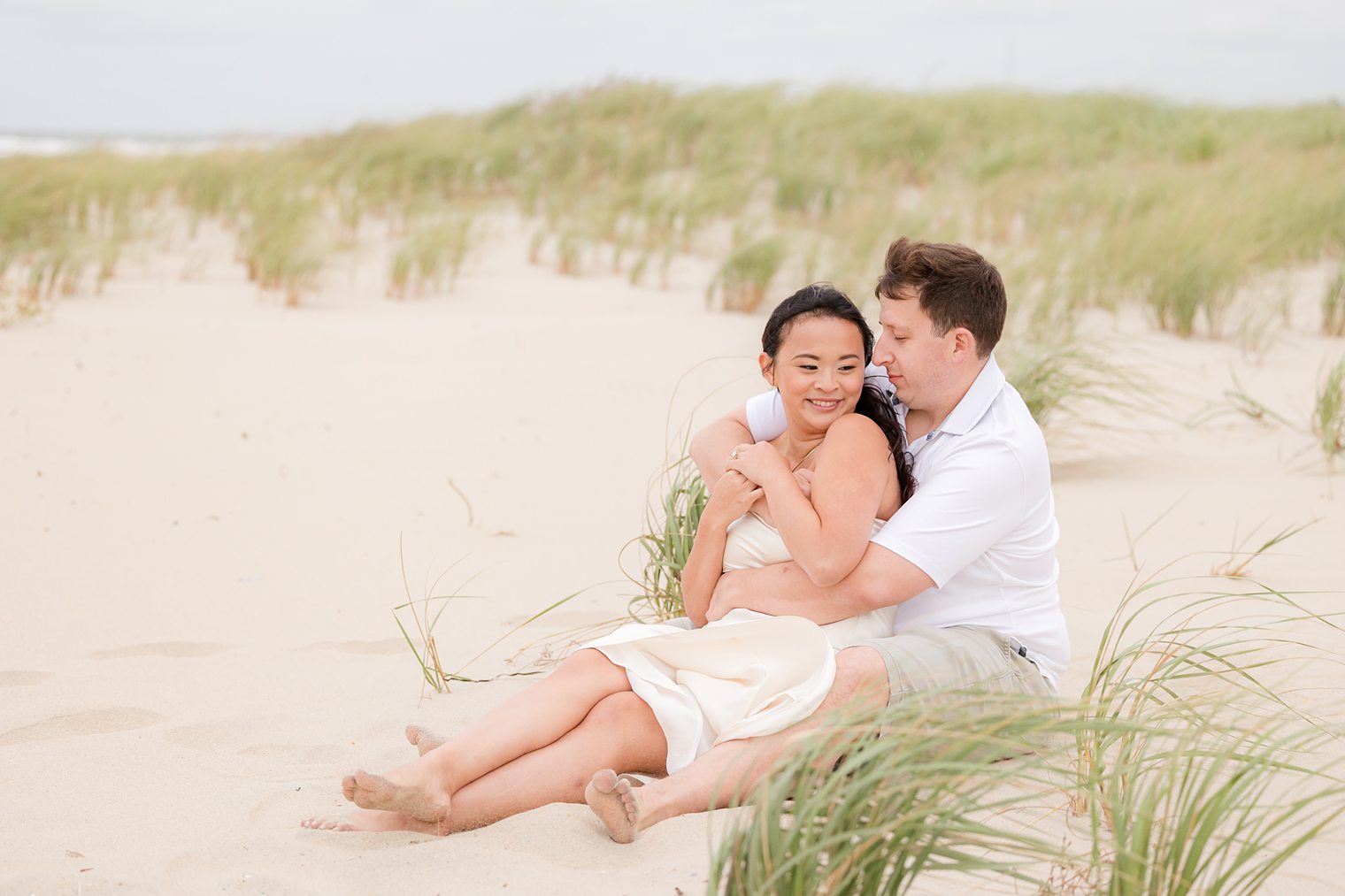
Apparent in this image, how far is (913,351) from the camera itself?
283 centimetres

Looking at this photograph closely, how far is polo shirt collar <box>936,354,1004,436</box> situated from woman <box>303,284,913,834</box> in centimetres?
14

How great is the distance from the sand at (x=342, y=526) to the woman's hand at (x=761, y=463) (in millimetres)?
676

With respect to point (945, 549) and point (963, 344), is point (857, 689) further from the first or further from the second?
point (963, 344)

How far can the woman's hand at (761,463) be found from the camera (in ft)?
9.09

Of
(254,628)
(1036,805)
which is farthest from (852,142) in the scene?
(1036,805)

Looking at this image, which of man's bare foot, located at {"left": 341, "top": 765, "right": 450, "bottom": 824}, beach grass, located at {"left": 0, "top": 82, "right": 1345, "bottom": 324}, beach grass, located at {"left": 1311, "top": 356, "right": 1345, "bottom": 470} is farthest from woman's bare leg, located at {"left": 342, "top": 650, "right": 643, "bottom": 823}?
beach grass, located at {"left": 0, "top": 82, "right": 1345, "bottom": 324}

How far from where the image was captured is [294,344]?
7.32 metres

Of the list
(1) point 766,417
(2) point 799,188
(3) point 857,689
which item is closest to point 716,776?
(3) point 857,689

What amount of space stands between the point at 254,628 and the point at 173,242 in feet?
23.2

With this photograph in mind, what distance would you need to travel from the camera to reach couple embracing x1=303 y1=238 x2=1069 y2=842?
2.58 meters

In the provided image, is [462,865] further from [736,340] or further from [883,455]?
[736,340]

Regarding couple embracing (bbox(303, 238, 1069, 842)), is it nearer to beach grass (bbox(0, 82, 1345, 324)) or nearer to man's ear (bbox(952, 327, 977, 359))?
man's ear (bbox(952, 327, 977, 359))

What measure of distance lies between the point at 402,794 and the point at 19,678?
5.17 feet

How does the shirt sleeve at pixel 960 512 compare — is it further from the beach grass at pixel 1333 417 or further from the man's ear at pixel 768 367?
the beach grass at pixel 1333 417
